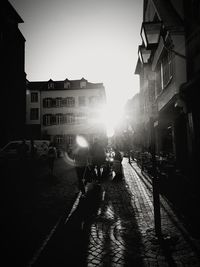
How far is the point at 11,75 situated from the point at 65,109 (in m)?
22.2

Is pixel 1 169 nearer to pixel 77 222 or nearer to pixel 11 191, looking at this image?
pixel 11 191

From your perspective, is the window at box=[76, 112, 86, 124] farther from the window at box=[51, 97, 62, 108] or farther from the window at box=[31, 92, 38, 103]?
the window at box=[31, 92, 38, 103]

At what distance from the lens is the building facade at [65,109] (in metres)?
46.1

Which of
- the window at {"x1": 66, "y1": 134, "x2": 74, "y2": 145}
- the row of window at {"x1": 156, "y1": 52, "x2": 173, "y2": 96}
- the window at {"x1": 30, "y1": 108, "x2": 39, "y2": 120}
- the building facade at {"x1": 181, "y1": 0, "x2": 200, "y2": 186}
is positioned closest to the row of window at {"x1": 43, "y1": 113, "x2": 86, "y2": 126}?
the window at {"x1": 30, "y1": 108, "x2": 39, "y2": 120}

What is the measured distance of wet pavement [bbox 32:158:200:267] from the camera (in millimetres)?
3482

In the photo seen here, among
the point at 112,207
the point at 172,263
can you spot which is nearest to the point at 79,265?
the point at 172,263

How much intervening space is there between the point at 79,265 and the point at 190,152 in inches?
246

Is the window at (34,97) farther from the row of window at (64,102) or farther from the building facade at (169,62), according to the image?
the building facade at (169,62)

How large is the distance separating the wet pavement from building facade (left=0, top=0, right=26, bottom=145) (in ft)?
61.5

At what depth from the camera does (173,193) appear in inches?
305

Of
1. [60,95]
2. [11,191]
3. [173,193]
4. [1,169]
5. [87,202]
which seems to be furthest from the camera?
[60,95]

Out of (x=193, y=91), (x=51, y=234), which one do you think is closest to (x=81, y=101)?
(x=193, y=91)

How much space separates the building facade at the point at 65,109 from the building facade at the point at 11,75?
18.9m

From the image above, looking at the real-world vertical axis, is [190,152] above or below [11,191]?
above
